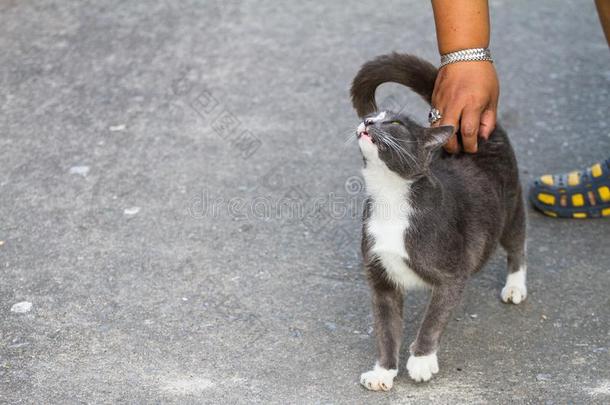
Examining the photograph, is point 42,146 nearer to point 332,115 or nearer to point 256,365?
point 332,115

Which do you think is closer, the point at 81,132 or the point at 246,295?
the point at 246,295

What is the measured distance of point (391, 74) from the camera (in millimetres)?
3055

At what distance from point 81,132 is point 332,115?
1282 millimetres

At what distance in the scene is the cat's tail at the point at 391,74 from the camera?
303cm

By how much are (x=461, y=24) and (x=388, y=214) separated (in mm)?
708

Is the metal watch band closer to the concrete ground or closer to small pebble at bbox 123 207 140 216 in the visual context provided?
the concrete ground

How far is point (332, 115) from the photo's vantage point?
4.61 m

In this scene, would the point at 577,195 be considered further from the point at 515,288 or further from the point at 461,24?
the point at 461,24

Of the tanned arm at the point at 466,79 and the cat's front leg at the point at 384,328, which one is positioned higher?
the tanned arm at the point at 466,79

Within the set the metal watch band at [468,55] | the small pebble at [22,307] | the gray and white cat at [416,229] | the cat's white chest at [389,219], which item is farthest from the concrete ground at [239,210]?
the metal watch band at [468,55]

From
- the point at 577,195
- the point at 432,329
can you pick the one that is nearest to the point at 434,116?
the point at 432,329

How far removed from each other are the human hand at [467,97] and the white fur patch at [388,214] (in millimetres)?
302

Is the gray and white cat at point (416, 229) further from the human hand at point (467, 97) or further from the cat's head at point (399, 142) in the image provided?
the human hand at point (467, 97)

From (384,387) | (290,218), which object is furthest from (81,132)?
(384,387)
